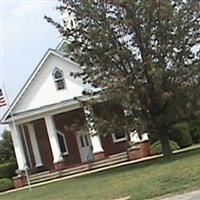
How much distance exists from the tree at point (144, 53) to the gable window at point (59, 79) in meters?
14.1

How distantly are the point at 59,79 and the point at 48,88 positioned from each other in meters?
0.93

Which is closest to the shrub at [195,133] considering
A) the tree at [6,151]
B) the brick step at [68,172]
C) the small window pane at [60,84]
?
the brick step at [68,172]

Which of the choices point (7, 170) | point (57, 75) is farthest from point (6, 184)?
point (57, 75)

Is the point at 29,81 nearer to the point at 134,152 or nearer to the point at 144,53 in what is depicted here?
the point at 134,152

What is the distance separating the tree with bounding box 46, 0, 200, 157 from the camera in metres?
28.7

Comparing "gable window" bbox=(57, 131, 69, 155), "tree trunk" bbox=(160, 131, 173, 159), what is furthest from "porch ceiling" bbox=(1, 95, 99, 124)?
"tree trunk" bbox=(160, 131, 173, 159)

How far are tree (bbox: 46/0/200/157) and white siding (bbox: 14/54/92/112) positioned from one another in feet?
44.9

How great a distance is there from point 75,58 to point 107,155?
15082 millimetres

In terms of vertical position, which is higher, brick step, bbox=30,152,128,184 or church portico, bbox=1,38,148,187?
church portico, bbox=1,38,148,187

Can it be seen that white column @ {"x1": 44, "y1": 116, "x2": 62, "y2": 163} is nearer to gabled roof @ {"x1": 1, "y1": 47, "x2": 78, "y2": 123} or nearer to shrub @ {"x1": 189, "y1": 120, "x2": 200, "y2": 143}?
gabled roof @ {"x1": 1, "y1": 47, "x2": 78, "y2": 123}

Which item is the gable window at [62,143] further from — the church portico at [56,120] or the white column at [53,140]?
the white column at [53,140]

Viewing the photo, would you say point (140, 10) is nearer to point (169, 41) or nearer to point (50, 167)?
point (169, 41)

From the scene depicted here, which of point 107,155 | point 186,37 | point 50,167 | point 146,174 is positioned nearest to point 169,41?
point 186,37

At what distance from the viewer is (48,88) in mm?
44219
